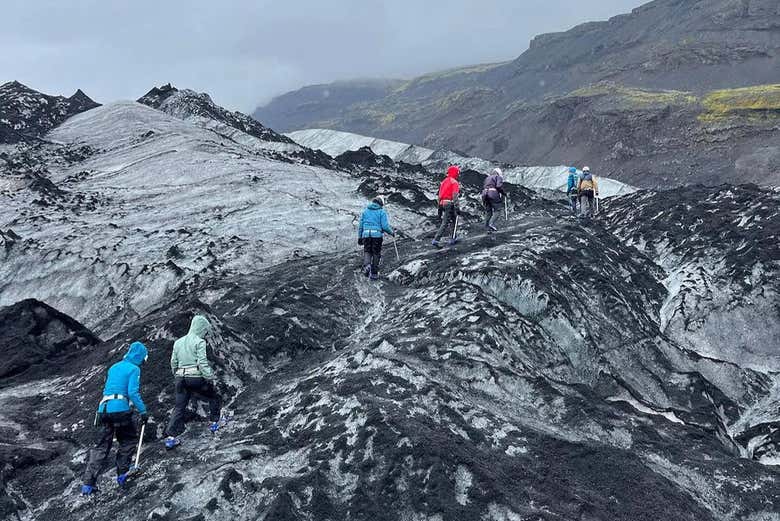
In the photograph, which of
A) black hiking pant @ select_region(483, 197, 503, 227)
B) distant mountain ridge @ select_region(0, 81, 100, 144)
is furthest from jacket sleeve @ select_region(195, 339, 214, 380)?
distant mountain ridge @ select_region(0, 81, 100, 144)

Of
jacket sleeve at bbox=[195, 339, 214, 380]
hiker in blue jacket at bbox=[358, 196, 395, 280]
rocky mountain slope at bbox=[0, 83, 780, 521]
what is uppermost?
hiker in blue jacket at bbox=[358, 196, 395, 280]

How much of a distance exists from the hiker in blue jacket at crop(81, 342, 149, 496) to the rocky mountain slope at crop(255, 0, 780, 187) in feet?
180

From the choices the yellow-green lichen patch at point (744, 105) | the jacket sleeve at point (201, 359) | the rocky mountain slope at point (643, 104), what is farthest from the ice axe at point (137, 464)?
the yellow-green lichen patch at point (744, 105)

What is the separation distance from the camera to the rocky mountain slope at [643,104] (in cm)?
6538

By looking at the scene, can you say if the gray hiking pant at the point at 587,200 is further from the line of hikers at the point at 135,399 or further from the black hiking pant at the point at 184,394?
the black hiking pant at the point at 184,394

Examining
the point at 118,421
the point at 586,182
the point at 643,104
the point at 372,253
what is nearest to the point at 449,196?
the point at 372,253

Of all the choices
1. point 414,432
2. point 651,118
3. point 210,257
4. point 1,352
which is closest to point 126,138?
point 210,257

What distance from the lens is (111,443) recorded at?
8.94 meters

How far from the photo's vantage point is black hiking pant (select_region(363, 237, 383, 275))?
15.9m

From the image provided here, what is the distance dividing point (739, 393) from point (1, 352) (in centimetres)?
1752

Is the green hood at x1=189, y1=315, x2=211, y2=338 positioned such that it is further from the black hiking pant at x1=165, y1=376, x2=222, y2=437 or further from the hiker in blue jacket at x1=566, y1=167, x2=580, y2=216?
the hiker in blue jacket at x1=566, y1=167, x2=580, y2=216

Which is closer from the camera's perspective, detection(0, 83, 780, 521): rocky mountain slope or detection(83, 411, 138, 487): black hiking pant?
detection(0, 83, 780, 521): rocky mountain slope

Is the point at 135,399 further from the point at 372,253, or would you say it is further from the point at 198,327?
the point at 372,253

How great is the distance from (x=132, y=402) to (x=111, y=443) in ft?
2.05
